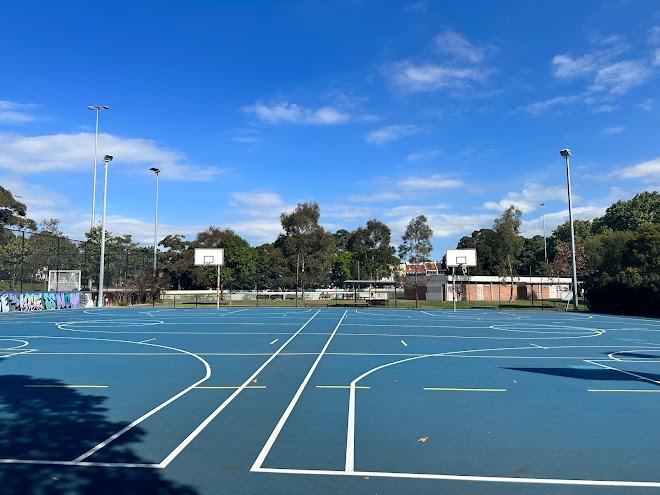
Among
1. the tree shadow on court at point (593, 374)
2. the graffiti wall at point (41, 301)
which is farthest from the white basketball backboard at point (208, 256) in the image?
the tree shadow on court at point (593, 374)

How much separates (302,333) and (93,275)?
99.4ft

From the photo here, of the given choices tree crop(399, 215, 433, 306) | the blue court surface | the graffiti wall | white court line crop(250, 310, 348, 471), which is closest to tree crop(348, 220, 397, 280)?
tree crop(399, 215, 433, 306)

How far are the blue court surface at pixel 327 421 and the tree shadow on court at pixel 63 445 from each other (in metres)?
0.03

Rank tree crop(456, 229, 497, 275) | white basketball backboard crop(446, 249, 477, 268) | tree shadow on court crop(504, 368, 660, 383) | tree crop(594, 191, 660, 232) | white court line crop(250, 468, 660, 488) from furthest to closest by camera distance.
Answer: tree crop(456, 229, 497, 275) < tree crop(594, 191, 660, 232) < white basketball backboard crop(446, 249, 477, 268) < tree shadow on court crop(504, 368, 660, 383) < white court line crop(250, 468, 660, 488)

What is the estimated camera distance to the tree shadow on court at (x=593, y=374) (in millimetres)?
10453

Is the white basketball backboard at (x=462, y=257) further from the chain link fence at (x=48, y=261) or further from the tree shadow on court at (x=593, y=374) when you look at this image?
the tree shadow on court at (x=593, y=374)

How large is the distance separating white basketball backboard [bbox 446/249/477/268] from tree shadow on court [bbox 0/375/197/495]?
37.4 metres

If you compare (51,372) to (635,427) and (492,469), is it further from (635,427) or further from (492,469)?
(635,427)

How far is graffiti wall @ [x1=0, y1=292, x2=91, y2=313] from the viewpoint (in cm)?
3244

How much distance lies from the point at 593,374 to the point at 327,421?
7.31 meters

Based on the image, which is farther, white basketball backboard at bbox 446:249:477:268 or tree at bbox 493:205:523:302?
tree at bbox 493:205:523:302

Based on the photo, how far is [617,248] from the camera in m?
57.5

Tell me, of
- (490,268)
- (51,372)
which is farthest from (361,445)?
(490,268)

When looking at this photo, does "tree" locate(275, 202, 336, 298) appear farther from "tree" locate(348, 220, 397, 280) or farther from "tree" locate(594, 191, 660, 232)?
"tree" locate(594, 191, 660, 232)
